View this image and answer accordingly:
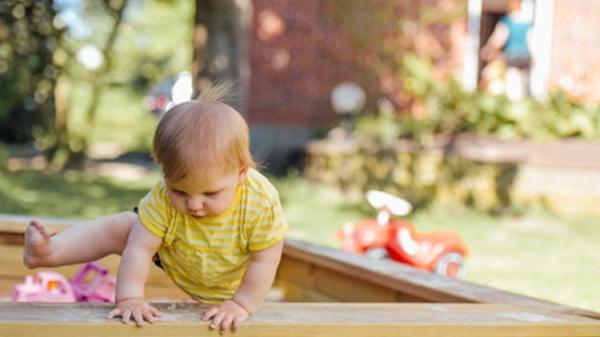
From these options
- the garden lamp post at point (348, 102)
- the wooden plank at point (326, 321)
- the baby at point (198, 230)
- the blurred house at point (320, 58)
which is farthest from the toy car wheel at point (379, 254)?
the blurred house at point (320, 58)

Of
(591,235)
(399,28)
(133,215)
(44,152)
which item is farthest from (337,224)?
(44,152)

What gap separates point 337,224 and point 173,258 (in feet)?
19.3

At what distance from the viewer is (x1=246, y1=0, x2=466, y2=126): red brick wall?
11922mm

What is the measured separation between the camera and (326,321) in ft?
7.37

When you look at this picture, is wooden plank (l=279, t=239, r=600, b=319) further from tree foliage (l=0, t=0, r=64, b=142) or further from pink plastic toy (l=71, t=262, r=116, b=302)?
tree foliage (l=0, t=0, r=64, b=142)

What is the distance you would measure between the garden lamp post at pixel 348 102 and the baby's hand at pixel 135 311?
918cm

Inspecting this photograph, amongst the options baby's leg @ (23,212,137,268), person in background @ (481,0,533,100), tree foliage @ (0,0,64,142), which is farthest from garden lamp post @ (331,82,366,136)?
baby's leg @ (23,212,137,268)

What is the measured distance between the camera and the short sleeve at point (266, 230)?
2.36 metres

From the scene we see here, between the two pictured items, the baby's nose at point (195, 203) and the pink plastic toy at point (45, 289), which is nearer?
the baby's nose at point (195, 203)

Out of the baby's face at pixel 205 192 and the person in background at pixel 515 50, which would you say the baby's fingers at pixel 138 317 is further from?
the person in background at pixel 515 50

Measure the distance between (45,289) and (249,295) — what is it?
1473 millimetres

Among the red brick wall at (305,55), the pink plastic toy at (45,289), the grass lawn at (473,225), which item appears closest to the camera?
the pink plastic toy at (45,289)

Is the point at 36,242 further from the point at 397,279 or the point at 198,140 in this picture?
the point at 397,279

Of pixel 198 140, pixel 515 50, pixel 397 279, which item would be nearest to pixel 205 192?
pixel 198 140
